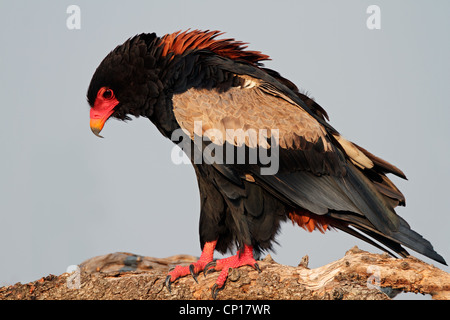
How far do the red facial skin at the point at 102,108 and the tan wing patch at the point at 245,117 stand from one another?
2.76 feet

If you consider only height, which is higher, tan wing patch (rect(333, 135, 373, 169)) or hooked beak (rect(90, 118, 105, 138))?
hooked beak (rect(90, 118, 105, 138))

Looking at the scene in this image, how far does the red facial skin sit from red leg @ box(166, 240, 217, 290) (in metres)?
1.78

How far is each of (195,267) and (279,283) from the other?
0.93m

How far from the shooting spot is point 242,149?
19.2ft

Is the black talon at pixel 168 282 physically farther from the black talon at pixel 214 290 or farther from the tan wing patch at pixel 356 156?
the tan wing patch at pixel 356 156

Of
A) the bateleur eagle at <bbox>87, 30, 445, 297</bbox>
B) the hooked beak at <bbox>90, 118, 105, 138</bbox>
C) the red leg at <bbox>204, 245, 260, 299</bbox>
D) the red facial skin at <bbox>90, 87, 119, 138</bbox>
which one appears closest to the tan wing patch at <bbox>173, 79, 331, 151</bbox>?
the bateleur eagle at <bbox>87, 30, 445, 297</bbox>

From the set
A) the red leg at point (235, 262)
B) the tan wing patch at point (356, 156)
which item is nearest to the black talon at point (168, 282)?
the red leg at point (235, 262)

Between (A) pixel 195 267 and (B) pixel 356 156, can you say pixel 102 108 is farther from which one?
(B) pixel 356 156

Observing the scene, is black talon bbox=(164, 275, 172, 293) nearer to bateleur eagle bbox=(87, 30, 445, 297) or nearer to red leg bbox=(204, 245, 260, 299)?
bateleur eagle bbox=(87, 30, 445, 297)

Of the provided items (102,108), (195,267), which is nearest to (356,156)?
(195,267)

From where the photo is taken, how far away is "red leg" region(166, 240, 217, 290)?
586 centimetres
